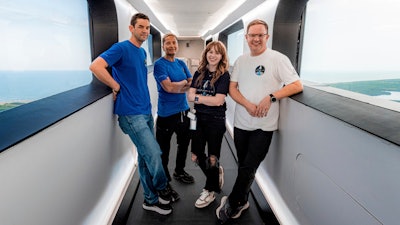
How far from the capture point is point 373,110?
53.8 inches

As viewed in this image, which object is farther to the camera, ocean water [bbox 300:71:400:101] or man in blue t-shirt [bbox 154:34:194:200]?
man in blue t-shirt [bbox 154:34:194:200]

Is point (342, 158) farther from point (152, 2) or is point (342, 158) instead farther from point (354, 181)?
point (152, 2)

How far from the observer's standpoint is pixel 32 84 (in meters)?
1.85

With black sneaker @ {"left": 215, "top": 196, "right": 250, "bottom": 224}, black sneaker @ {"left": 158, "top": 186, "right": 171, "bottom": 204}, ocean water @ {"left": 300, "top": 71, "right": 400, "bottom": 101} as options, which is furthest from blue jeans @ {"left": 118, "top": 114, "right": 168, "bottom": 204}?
ocean water @ {"left": 300, "top": 71, "right": 400, "bottom": 101}

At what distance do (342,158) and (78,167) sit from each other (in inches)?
60.9

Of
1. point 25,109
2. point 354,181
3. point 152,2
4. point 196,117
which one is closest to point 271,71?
point 196,117

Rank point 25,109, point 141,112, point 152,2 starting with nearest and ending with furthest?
1. point 25,109
2. point 141,112
3. point 152,2

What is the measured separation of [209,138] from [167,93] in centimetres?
60

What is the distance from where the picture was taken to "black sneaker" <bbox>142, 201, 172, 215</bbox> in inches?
92.5

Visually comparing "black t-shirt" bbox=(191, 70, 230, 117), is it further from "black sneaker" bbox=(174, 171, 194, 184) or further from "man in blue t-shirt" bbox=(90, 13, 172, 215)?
"black sneaker" bbox=(174, 171, 194, 184)

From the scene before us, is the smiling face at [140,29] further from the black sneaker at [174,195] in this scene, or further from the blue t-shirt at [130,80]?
the black sneaker at [174,195]

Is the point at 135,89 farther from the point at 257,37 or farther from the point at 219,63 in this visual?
the point at 257,37

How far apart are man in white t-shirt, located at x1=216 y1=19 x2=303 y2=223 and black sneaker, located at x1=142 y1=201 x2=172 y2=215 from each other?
0.49 meters

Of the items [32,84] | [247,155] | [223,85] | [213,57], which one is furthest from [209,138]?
[32,84]
